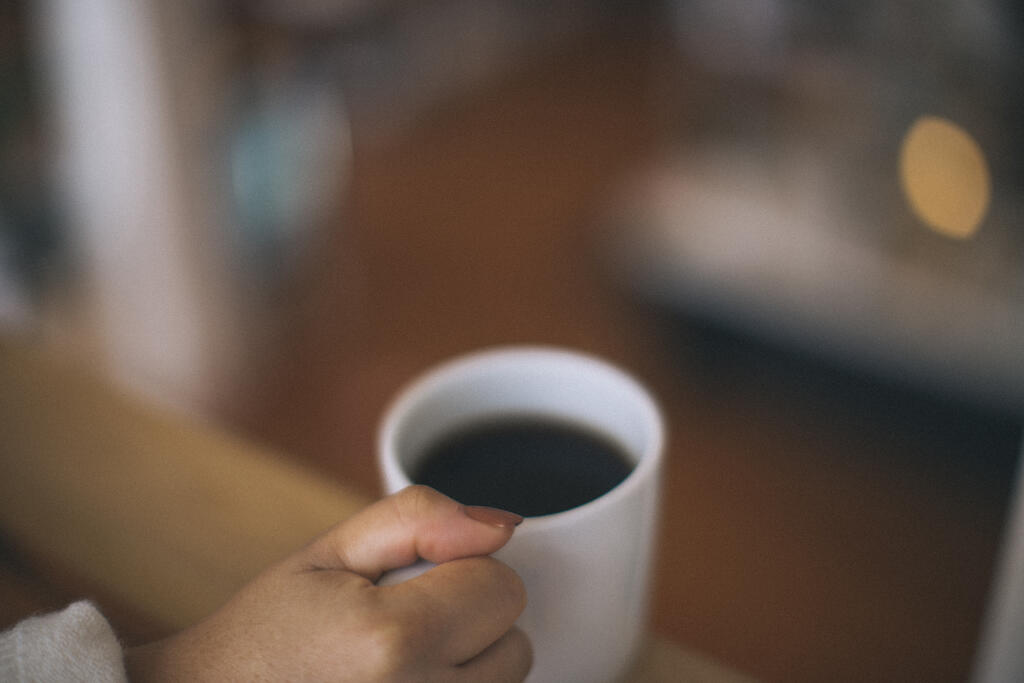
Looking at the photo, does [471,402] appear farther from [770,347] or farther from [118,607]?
[770,347]

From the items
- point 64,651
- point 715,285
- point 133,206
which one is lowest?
point 715,285

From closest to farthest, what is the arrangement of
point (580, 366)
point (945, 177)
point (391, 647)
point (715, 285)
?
point (391, 647)
point (580, 366)
point (945, 177)
point (715, 285)

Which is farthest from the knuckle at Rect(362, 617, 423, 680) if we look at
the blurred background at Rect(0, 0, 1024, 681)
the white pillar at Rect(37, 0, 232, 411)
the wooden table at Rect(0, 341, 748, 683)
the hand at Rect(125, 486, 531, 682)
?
the white pillar at Rect(37, 0, 232, 411)

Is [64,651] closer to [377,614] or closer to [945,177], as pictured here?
[377,614]

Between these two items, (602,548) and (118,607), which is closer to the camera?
(602,548)

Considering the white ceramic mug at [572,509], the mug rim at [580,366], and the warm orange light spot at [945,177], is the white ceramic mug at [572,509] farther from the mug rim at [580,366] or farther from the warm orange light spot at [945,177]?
the warm orange light spot at [945,177]

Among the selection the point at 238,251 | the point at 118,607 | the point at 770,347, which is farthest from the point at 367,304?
the point at 118,607

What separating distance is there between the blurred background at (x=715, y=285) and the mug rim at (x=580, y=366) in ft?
2.51

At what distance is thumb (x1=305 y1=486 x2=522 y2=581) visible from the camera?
11.7 inches

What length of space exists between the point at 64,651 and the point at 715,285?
1144 mm

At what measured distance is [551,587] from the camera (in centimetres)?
32

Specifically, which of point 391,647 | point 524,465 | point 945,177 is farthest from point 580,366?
point 945,177

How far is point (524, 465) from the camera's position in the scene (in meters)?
0.39

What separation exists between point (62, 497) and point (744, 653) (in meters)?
0.82
